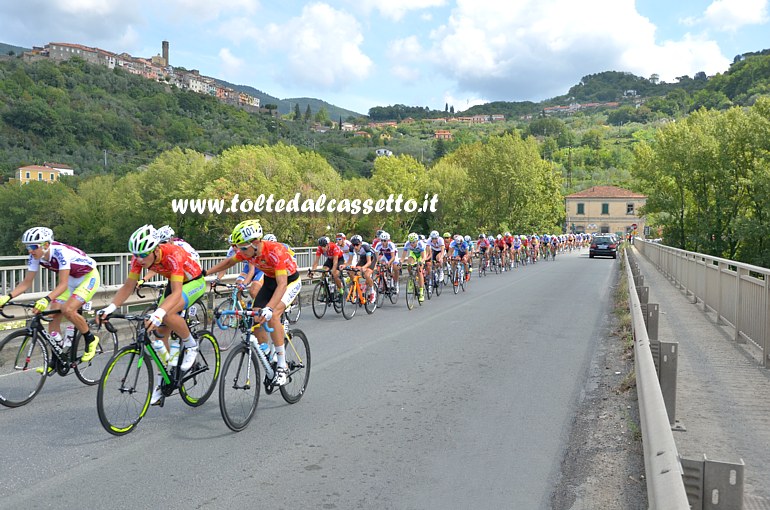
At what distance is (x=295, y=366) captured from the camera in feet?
22.5

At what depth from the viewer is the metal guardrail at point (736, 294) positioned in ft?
27.0

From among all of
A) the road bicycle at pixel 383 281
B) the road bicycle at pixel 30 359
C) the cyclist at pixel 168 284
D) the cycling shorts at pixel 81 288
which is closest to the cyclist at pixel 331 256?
the road bicycle at pixel 383 281

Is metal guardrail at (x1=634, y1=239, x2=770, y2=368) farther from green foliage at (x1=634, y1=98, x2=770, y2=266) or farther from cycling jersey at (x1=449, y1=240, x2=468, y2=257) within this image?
green foliage at (x1=634, y1=98, x2=770, y2=266)

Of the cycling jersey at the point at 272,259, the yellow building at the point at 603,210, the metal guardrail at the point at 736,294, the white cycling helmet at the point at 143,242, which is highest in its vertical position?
the yellow building at the point at 603,210

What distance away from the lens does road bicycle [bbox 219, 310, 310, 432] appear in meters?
5.66

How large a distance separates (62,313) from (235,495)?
3992 millimetres

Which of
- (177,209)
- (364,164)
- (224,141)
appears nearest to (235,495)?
(177,209)

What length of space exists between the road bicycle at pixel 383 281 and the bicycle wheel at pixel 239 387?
10.2 meters

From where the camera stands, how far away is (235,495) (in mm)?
4316

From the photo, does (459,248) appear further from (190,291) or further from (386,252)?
(190,291)

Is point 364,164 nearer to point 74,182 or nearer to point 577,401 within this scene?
point 74,182

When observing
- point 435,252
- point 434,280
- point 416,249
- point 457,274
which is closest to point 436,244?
point 435,252

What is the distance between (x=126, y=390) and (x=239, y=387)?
0.93 m

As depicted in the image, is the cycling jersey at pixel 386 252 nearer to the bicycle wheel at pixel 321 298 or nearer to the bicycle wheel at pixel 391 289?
the bicycle wheel at pixel 391 289
